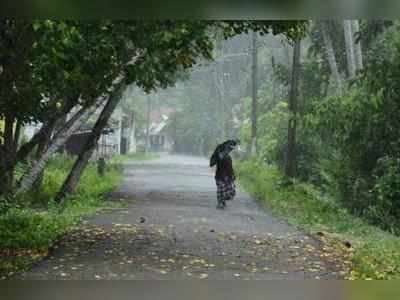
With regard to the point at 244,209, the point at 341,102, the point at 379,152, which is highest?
the point at 341,102

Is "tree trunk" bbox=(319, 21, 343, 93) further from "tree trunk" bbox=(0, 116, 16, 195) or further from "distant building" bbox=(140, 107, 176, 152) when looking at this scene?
"distant building" bbox=(140, 107, 176, 152)

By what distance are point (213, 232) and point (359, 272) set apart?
3.59 m

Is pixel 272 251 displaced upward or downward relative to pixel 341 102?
downward

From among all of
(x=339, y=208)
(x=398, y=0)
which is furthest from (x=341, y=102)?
(x=398, y=0)

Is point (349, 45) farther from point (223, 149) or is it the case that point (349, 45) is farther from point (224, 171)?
point (223, 149)

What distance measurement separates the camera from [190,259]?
8758 millimetres

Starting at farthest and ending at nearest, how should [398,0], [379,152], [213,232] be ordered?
[379,152], [213,232], [398,0]

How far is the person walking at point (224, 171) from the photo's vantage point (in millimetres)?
14531

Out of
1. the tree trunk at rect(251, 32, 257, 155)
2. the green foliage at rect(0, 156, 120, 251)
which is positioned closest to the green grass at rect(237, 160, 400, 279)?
the green foliage at rect(0, 156, 120, 251)

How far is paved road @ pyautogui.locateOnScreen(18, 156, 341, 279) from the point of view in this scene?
7.91 metres

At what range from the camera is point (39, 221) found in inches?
409

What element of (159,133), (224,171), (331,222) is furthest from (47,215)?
(159,133)

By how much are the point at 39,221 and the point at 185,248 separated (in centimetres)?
235

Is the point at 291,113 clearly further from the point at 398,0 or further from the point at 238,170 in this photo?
the point at 398,0
